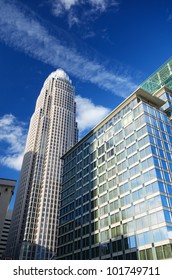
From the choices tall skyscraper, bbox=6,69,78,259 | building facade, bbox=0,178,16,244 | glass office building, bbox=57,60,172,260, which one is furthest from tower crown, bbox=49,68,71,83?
building facade, bbox=0,178,16,244

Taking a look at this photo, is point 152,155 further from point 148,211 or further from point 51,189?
point 51,189

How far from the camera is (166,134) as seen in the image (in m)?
54.7

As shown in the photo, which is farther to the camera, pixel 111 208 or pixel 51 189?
pixel 51 189

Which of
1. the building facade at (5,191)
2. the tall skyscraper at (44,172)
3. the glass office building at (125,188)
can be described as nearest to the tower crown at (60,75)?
the tall skyscraper at (44,172)

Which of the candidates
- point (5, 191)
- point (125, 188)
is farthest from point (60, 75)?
point (5, 191)

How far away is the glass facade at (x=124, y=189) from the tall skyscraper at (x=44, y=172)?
181ft

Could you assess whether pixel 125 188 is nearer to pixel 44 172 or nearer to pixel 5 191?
pixel 5 191

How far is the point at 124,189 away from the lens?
2045 inches

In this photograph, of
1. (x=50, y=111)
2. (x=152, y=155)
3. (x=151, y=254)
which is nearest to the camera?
(x=151, y=254)

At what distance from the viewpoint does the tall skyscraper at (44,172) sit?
394 ft

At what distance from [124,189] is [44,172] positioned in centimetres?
9484

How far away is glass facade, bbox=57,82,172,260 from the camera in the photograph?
142ft
